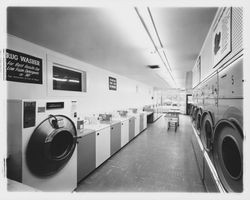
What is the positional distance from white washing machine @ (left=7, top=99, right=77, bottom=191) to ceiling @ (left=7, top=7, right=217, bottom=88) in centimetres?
94

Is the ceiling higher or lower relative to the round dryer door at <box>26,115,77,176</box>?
higher

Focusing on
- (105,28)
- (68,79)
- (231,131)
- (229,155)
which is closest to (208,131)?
(229,155)

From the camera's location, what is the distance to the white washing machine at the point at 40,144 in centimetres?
138

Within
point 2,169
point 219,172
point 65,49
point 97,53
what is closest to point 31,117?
point 2,169

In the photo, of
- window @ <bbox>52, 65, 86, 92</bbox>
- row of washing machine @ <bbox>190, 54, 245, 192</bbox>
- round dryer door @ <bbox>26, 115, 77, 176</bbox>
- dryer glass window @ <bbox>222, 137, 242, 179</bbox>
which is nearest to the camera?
row of washing machine @ <bbox>190, 54, 245, 192</bbox>

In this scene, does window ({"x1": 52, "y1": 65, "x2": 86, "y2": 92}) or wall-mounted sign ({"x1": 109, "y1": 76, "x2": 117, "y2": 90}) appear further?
wall-mounted sign ({"x1": 109, "y1": 76, "x2": 117, "y2": 90})

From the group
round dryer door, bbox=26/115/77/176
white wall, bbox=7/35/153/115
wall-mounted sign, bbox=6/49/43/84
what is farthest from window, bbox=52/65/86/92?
round dryer door, bbox=26/115/77/176

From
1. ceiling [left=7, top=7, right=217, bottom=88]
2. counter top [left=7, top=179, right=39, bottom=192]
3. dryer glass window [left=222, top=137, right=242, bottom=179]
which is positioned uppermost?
ceiling [left=7, top=7, right=217, bottom=88]

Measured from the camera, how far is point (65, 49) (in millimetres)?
2357

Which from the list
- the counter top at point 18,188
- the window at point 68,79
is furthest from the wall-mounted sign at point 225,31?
the window at point 68,79

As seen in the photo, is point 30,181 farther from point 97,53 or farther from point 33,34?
point 97,53

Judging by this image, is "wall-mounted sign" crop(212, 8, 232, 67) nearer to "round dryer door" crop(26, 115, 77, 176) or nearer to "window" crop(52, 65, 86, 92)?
"round dryer door" crop(26, 115, 77, 176)

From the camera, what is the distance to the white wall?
192cm
